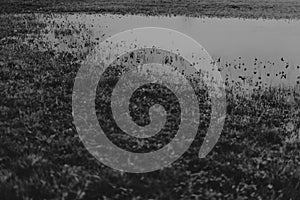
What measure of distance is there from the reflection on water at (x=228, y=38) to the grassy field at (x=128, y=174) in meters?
3.62

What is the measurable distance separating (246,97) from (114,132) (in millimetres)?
5308

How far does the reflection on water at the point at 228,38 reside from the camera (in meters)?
17.7

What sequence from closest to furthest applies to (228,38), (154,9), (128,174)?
1. (128,174)
2. (228,38)
3. (154,9)

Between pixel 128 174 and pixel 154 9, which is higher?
pixel 154 9

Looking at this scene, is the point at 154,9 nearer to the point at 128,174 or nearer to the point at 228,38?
the point at 228,38

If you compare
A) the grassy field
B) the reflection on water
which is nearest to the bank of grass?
the reflection on water

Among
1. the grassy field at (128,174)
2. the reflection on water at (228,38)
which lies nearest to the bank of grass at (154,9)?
the reflection on water at (228,38)

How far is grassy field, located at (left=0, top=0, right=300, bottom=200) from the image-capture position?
8.06 meters

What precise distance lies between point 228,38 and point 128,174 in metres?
18.1

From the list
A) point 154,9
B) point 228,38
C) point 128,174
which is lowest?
point 128,174

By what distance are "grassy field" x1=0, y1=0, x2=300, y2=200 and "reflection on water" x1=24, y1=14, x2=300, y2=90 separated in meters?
3.62

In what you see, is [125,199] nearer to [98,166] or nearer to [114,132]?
[98,166]

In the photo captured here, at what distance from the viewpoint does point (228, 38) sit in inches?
996

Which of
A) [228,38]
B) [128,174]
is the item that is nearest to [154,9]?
[228,38]
